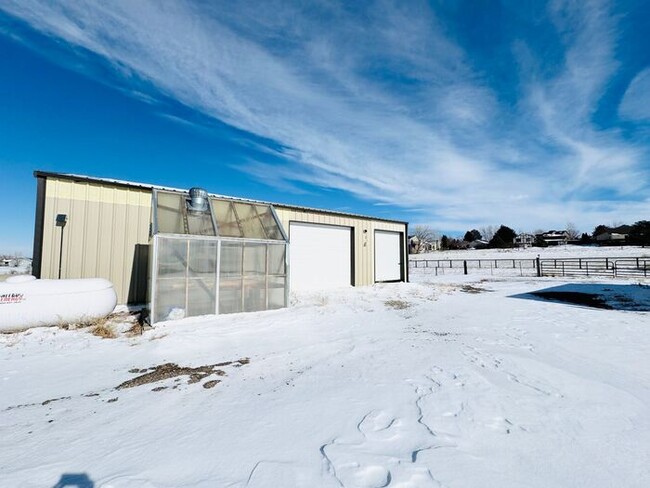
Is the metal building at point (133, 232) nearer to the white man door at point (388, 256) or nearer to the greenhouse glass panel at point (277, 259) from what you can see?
the greenhouse glass panel at point (277, 259)

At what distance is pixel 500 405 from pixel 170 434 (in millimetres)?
3247

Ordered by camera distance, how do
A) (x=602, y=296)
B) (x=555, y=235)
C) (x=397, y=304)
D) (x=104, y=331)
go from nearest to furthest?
(x=104, y=331)
(x=397, y=304)
(x=602, y=296)
(x=555, y=235)

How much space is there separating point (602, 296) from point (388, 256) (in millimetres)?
8565

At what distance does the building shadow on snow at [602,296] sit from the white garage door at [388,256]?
5.97m

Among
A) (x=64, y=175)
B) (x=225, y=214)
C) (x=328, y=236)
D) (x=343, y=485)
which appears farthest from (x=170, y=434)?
(x=328, y=236)

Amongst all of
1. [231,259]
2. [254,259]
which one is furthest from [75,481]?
[254,259]

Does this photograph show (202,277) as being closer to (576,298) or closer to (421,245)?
(576,298)

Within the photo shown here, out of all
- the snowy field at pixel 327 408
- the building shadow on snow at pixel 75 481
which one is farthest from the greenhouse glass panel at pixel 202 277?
the building shadow on snow at pixel 75 481

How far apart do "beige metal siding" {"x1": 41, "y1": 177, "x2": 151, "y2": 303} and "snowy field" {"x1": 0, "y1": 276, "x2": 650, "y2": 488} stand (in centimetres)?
292

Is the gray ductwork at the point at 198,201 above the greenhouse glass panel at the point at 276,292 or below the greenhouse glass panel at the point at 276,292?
above

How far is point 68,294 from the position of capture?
6859mm

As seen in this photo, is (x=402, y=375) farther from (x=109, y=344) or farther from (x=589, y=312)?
(x=589, y=312)

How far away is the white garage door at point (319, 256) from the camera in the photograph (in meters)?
12.8

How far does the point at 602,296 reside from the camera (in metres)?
11.2
